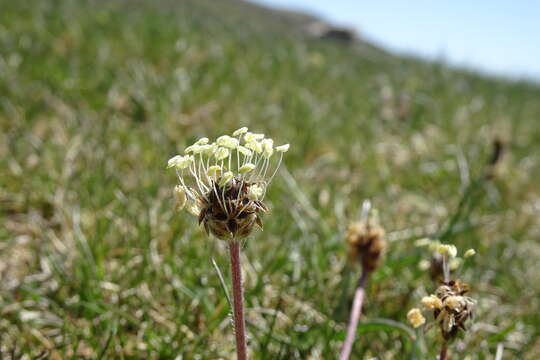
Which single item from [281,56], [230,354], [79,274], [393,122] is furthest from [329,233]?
[281,56]

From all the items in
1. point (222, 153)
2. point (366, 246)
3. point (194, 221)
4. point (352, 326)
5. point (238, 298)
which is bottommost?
point (238, 298)

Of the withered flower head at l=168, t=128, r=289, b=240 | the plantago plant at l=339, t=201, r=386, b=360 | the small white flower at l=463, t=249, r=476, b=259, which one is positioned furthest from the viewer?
the plantago plant at l=339, t=201, r=386, b=360

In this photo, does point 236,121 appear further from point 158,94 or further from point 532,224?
point 532,224

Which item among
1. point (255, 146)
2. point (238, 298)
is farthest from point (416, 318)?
point (255, 146)

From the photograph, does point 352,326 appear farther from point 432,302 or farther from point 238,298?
point 238,298

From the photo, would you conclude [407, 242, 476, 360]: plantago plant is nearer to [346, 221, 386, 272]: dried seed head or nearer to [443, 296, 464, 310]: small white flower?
[443, 296, 464, 310]: small white flower

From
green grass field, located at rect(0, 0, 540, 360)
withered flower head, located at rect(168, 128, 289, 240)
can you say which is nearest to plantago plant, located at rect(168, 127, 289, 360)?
withered flower head, located at rect(168, 128, 289, 240)

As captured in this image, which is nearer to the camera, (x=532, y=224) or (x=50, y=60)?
(x=532, y=224)
